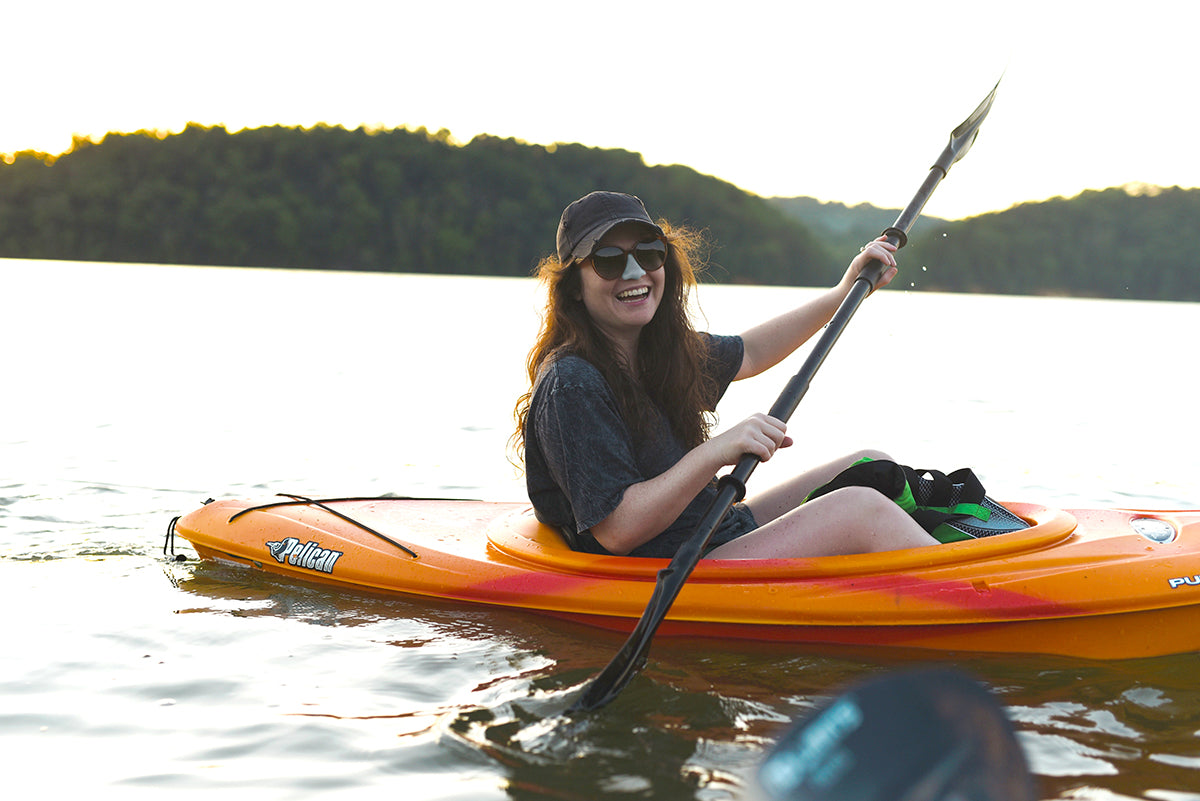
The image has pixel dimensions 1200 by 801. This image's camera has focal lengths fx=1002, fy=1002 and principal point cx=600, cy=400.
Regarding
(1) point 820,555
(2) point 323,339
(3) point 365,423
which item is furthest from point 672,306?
(2) point 323,339

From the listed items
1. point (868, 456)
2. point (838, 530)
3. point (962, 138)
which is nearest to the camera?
point (838, 530)

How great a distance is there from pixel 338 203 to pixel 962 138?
49524 mm

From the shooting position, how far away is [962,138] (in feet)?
13.5

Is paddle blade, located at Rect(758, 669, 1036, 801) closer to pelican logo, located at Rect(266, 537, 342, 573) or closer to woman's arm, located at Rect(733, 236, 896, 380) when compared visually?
woman's arm, located at Rect(733, 236, 896, 380)

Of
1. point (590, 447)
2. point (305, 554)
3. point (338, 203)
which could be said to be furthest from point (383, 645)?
point (338, 203)

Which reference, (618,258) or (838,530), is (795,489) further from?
(618,258)

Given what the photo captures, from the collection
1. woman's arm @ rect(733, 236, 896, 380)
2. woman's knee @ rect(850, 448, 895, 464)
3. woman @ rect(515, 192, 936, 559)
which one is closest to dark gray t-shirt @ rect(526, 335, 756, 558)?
woman @ rect(515, 192, 936, 559)

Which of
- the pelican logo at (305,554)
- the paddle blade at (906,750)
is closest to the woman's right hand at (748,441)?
the paddle blade at (906,750)

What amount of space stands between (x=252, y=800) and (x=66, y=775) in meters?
0.49

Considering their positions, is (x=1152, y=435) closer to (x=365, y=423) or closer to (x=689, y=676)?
(x=365, y=423)

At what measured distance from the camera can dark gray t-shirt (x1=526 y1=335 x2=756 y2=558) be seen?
2736 mm

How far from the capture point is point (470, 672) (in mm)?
2973

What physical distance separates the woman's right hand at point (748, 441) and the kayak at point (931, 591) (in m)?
0.53

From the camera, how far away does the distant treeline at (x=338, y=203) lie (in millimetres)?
47469
